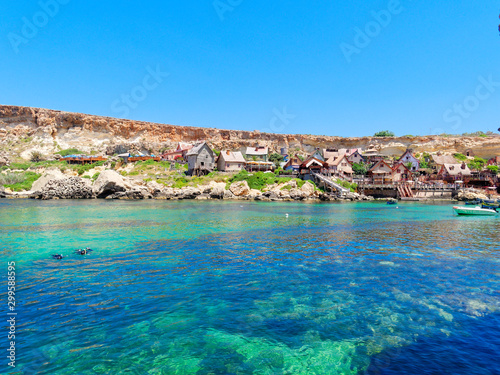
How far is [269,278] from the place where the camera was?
12.1 m

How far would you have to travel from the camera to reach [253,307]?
936 centimetres

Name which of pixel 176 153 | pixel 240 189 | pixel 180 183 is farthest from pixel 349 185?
pixel 176 153

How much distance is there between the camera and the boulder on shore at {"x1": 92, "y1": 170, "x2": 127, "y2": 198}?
53.3 metres

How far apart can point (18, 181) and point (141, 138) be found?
134 ft

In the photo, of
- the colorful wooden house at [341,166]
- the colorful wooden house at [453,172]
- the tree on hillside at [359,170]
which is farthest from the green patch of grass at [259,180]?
the colorful wooden house at [453,172]

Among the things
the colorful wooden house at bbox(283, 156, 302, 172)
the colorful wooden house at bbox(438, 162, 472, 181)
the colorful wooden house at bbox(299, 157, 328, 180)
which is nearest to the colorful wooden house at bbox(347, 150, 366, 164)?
the colorful wooden house at bbox(283, 156, 302, 172)

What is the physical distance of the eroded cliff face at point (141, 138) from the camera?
284 ft

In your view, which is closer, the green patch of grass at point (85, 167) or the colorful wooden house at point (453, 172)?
the green patch of grass at point (85, 167)

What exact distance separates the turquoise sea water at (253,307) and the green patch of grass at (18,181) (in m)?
50.8

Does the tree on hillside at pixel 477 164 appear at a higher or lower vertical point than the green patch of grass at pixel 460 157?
lower

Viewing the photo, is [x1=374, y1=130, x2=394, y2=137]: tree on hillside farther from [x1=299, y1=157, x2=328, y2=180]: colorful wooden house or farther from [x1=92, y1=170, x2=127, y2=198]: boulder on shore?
[x1=92, y1=170, x2=127, y2=198]: boulder on shore

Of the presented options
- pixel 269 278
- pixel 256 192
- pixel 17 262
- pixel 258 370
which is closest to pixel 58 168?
pixel 256 192

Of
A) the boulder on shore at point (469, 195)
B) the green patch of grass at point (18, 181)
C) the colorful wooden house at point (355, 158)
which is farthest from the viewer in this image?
the colorful wooden house at point (355, 158)

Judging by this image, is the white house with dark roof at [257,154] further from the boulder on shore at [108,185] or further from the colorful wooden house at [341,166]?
the boulder on shore at [108,185]
